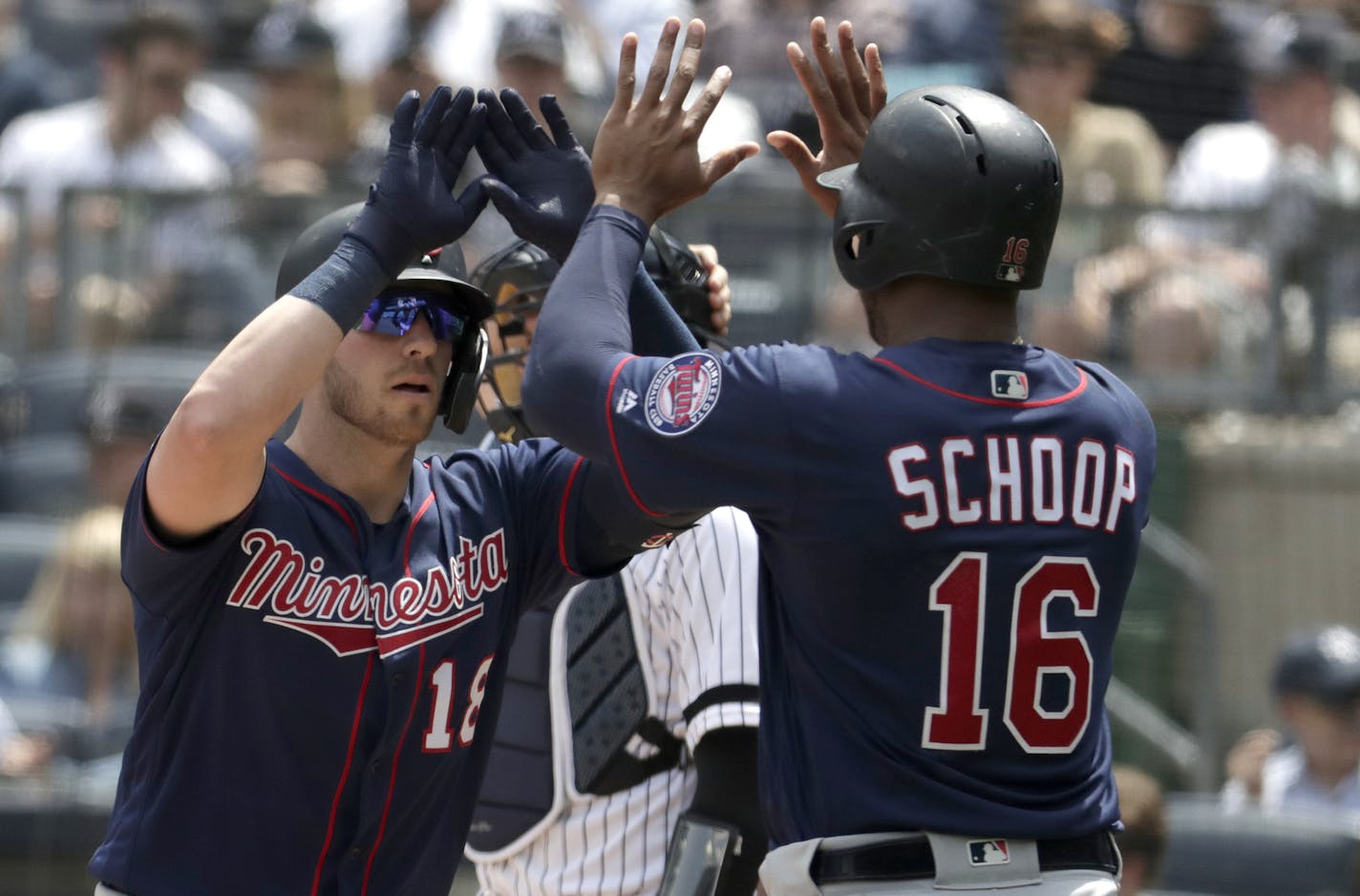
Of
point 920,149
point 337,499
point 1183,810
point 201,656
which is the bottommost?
point 1183,810

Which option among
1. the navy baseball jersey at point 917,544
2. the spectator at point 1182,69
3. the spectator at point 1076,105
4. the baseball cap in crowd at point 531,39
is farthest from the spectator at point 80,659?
the spectator at point 1182,69

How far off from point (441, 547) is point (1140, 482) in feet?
3.44

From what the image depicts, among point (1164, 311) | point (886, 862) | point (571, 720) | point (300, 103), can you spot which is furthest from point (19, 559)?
point (886, 862)

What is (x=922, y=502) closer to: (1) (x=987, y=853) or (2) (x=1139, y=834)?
(1) (x=987, y=853)

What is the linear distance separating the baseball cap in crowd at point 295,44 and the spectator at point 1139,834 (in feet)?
14.6

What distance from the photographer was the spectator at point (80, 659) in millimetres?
5945

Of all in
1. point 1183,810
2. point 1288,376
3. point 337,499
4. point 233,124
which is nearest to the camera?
point 337,499

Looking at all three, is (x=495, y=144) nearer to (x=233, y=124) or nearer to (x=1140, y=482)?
(x=1140, y=482)

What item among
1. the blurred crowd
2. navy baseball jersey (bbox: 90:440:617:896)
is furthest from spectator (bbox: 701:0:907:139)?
navy baseball jersey (bbox: 90:440:617:896)

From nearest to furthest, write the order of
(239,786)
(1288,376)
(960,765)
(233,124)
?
(960,765) < (239,786) < (1288,376) < (233,124)

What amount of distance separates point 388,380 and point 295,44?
5076 mm

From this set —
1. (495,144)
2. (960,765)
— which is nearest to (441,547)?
(495,144)

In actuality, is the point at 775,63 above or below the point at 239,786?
above

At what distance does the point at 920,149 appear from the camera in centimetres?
253
